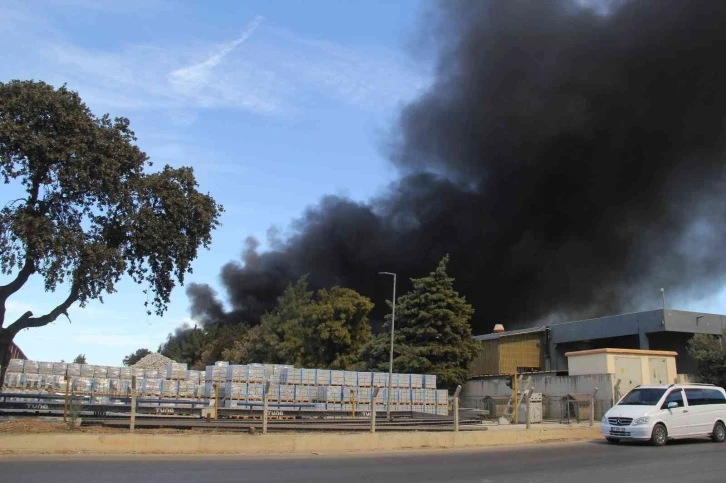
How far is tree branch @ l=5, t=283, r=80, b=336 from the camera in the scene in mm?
20234

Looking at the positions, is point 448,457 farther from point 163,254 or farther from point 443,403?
point 443,403

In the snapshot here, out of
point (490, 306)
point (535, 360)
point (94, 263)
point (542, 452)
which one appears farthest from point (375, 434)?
point (490, 306)

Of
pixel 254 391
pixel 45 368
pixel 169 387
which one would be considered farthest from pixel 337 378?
pixel 45 368

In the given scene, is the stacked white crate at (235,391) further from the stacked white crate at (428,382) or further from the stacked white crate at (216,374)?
the stacked white crate at (428,382)

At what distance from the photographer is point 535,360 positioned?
158 feet

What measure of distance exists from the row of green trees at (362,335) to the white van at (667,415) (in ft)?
71.7

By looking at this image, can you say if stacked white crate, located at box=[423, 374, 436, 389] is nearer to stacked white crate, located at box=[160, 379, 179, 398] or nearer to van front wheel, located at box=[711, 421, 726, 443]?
stacked white crate, located at box=[160, 379, 179, 398]

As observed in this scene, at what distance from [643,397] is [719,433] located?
224 centimetres


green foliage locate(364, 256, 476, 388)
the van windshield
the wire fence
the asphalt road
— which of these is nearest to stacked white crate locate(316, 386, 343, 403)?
the wire fence

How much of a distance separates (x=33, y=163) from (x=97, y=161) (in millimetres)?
1825

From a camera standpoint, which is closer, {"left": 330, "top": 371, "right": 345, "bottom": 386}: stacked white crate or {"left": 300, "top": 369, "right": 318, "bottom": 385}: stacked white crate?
{"left": 300, "top": 369, "right": 318, "bottom": 385}: stacked white crate

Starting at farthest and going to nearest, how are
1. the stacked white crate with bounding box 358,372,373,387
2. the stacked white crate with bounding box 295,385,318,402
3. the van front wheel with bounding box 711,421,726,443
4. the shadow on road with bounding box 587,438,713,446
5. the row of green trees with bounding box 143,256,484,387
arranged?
the row of green trees with bounding box 143,256,484,387, the stacked white crate with bounding box 358,372,373,387, the stacked white crate with bounding box 295,385,318,402, the van front wheel with bounding box 711,421,726,443, the shadow on road with bounding box 587,438,713,446

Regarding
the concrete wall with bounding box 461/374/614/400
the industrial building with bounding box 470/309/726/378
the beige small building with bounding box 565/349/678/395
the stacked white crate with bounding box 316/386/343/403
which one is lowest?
the stacked white crate with bounding box 316/386/343/403

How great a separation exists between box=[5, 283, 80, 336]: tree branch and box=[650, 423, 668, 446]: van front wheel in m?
17.7
